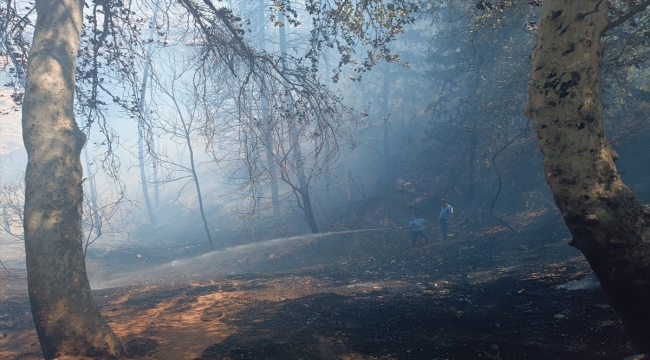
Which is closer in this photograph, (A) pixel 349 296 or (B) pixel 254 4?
(A) pixel 349 296

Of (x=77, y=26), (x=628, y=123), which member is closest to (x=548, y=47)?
(x=77, y=26)

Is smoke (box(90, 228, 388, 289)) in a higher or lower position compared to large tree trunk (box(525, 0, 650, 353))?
lower

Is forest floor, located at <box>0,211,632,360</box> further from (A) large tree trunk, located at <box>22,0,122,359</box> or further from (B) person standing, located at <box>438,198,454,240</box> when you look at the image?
(B) person standing, located at <box>438,198,454,240</box>

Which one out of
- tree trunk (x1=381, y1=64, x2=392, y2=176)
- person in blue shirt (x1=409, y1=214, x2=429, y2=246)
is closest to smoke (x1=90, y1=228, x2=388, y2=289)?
person in blue shirt (x1=409, y1=214, x2=429, y2=246)

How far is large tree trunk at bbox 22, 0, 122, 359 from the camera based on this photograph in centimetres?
430

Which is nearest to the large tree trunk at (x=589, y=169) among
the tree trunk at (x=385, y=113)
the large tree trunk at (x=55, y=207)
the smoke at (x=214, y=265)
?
the large tree trunk at (x=55, y=207)

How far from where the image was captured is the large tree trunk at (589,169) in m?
3.32

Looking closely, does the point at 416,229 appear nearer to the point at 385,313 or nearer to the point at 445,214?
the point at 445,214

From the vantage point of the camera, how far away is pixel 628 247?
3.30m

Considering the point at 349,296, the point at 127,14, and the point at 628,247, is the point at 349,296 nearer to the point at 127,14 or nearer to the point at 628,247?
the point at 628,247

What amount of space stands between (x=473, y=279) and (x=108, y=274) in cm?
1520

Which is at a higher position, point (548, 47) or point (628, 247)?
point (548, 47)

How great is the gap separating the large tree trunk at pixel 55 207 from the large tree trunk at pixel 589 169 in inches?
200

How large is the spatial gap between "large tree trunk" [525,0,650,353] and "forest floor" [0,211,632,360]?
2.96 ft
